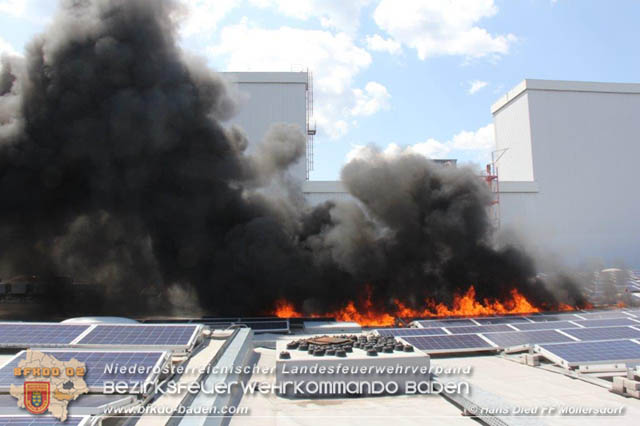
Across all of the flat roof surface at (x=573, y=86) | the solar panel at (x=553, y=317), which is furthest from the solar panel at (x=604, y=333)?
the flat roof surface at (x=573, y=86)

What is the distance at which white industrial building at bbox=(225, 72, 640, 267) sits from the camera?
1801 inches

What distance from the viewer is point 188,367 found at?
32.4 feet

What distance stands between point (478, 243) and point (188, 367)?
21.9 m

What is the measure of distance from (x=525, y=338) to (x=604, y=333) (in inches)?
94.2

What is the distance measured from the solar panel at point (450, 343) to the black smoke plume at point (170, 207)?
11.5m

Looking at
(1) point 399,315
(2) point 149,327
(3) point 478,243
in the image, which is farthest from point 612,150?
(2) point 149,327

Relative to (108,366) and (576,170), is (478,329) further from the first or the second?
(576,170)

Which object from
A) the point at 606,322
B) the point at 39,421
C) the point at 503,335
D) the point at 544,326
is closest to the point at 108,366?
the point at 39,421

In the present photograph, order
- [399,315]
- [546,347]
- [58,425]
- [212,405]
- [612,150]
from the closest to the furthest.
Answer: [58,425] < [212,405] < [546,347] < [399,315] < [612,150]

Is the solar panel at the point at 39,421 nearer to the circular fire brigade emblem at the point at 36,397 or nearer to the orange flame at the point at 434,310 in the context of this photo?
the circular fire brigade emblem at the point at 36,397

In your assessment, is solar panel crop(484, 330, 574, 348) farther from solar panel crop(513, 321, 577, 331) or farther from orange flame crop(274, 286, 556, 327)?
orange flame crop(274, 286, 556, 327)

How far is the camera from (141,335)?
11508mm

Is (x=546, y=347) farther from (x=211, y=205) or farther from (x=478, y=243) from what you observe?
(x=211, y=205)

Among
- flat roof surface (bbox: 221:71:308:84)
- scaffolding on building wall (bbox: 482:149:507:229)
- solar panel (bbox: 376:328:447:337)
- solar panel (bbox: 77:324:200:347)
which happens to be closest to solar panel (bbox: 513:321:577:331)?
solar panel (bbox: 376:328:447:337)
